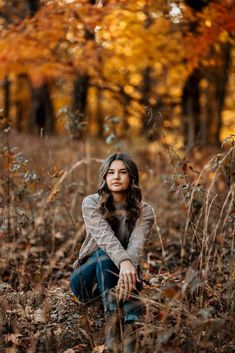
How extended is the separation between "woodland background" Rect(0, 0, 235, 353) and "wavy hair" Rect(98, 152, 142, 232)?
0.75 feet

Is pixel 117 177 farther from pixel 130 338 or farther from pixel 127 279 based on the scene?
pixel 130 338

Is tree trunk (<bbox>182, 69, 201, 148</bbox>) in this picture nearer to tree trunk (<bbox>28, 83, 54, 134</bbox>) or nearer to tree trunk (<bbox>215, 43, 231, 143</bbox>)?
tree trunk (<bbox>215, 43, 231, 143</bbox>)

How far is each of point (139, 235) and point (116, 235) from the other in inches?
9.9

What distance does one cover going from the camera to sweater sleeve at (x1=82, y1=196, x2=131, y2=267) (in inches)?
123

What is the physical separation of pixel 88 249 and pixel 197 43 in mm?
4790

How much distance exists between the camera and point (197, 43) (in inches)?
289

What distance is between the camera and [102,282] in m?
3.03

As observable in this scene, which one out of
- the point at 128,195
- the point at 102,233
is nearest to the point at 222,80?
the point at 128,195

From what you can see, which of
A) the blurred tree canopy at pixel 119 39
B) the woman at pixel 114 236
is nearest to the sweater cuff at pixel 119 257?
the woman at pixel 114 236

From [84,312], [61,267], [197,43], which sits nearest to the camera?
[84,312]

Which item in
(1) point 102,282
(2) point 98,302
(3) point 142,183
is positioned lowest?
(2) point 98,302

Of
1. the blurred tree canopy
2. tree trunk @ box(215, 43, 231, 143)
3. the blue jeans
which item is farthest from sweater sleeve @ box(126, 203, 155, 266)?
tree trunk @ box(215, 43, 231, 143)

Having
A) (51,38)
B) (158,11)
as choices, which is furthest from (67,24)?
(158,11)

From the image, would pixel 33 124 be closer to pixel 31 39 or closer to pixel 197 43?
pixel 31 39
